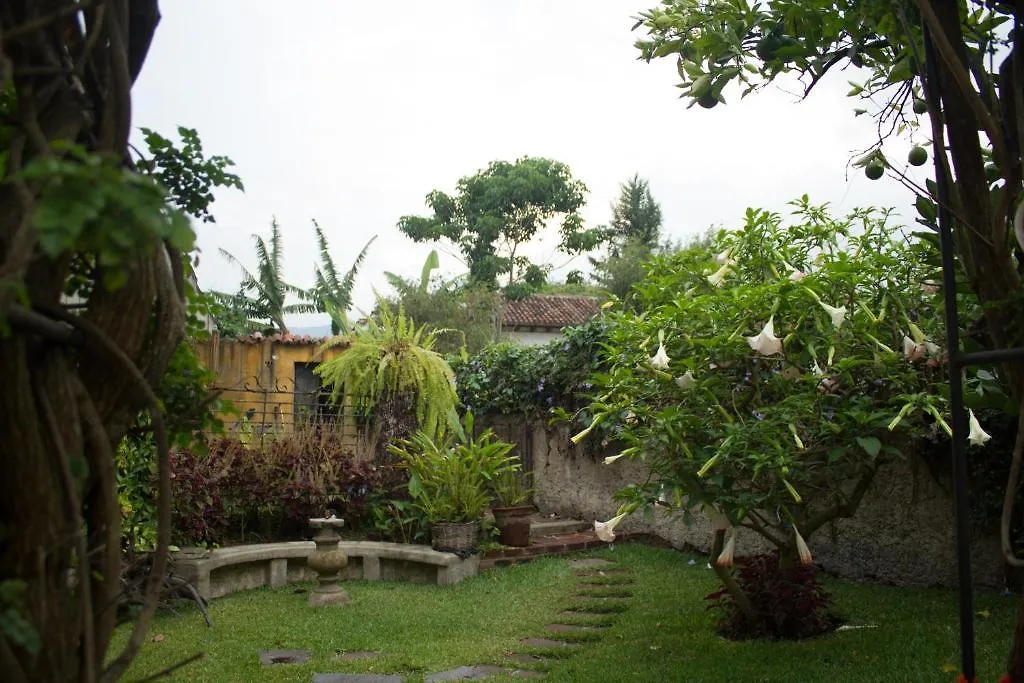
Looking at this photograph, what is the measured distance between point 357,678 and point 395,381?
4.85m

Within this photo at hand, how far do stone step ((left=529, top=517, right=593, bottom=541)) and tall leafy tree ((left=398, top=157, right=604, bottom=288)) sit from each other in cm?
2413

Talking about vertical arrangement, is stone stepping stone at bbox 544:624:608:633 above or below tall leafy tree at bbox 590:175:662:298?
below

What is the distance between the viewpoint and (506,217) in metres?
34.6

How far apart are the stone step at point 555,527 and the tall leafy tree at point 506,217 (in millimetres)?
24128

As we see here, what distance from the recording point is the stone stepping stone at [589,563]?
25.8 ft

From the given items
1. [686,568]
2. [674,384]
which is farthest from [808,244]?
[686,568]

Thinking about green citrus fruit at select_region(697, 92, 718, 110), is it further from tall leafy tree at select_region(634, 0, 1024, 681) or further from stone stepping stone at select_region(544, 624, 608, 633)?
stone stepping stone at select_region(544, 624, 608, 633)

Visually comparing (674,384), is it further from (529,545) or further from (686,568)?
(529,545)

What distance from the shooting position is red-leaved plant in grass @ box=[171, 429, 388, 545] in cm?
712

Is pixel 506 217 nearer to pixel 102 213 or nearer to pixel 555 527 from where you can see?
pixel 555 527

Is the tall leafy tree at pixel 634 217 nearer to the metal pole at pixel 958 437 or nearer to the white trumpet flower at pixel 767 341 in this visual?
the white trumpet flower at pixel 767 341

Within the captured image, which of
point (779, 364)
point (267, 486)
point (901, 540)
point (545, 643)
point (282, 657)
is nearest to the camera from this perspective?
point (779, 364)

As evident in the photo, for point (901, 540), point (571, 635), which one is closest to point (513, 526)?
point (571, 635)

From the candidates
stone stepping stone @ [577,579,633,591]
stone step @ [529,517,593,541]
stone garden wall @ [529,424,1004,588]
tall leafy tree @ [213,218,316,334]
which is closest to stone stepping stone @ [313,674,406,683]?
stone garden wall @ [529,424,1004,588]
